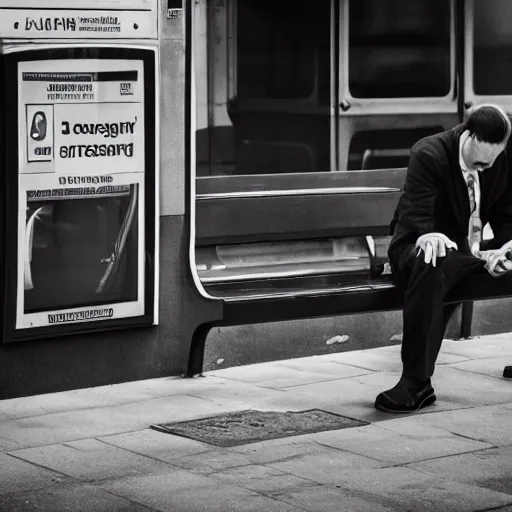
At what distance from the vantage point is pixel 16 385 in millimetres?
6746

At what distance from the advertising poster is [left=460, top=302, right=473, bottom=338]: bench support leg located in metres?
2.28

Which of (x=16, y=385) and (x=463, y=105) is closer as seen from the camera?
(x=16, y=385)

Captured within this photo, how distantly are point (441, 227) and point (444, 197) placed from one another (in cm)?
16

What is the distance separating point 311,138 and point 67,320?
1964 millimetres

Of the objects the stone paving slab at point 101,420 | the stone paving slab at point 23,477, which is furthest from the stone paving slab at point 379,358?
the stone paving slab at point 23,477

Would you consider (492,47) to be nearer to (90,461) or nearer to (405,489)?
(405,489)

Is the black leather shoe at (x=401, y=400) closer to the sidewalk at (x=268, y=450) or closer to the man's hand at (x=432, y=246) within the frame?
the sidewalk at (x=268, y=450)

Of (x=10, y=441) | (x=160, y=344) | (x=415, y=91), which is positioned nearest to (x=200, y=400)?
(x=160, y=344)

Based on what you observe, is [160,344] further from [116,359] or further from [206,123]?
[206,123]

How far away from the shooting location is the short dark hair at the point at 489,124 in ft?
21.8

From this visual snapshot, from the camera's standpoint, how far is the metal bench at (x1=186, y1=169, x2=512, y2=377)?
7297 millimetres

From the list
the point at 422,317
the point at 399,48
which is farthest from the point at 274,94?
the point at 422,317

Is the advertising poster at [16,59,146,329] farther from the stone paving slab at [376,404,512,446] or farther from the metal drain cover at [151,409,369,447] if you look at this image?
the stone paving slab at [376,404,512,446]

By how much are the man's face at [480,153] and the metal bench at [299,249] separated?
636mm
